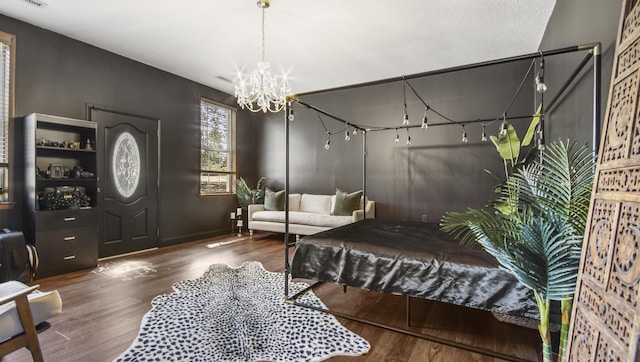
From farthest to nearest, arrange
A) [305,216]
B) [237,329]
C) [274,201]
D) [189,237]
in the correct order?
[274,201] < [189,237] < [305,216] < [237,329]

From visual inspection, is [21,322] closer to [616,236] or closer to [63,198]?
[616,236]

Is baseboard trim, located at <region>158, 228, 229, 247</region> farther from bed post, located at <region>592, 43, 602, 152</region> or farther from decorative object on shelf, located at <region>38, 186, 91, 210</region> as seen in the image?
bed post, located at <region>592, 43, 602, 152</region>

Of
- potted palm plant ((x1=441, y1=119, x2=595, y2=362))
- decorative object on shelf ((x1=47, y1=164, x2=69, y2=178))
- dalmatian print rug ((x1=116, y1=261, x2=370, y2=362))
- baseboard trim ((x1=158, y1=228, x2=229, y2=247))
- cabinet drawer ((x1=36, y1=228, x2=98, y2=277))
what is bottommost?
dalmatian print rug ((x1=116, y1=261, x2=370, y2=362))

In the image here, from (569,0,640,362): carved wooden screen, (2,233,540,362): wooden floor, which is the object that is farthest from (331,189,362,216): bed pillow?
(569,0,640,362): carved wooden screen

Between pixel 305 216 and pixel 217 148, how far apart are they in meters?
2.36

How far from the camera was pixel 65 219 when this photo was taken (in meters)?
3.45


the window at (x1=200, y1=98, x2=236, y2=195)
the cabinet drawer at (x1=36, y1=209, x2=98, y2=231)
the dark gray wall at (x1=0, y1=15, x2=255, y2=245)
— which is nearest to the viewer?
the cabinet drawer at (x1=36, y1=209, x2=98, y2=231)

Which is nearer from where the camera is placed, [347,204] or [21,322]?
[21,322]

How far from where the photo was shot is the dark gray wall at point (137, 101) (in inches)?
135

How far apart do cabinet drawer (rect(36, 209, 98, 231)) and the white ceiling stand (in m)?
2.27

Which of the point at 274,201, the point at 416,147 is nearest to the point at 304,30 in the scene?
the point at 416,147

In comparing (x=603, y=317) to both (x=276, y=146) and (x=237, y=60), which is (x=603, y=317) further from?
(x=276, y=146)

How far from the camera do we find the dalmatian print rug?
72.4 inches

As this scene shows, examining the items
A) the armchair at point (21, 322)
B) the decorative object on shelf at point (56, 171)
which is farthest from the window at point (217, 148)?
the armchair at point (21, 322)
